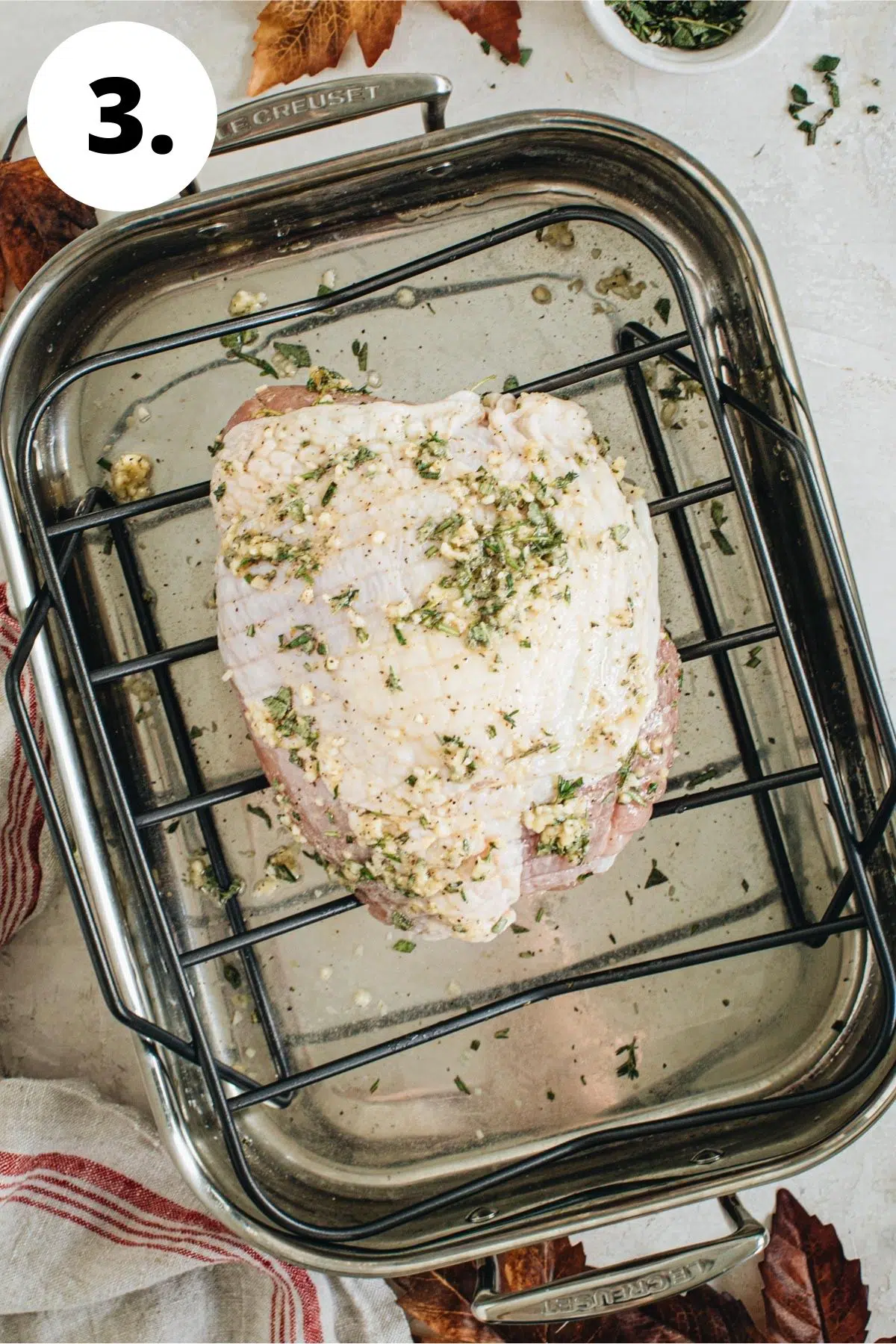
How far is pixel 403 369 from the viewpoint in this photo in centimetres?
183

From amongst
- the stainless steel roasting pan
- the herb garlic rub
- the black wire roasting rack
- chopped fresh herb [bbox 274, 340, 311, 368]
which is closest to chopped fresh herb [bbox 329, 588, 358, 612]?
the herb garlic rub

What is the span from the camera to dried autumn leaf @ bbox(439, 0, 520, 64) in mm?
1869

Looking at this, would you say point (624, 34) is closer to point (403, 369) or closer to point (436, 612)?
point (403, 369)

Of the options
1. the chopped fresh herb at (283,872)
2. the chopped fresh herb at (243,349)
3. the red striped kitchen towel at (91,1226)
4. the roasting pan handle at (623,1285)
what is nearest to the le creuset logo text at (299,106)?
the chopped fresh herb at (243,349)

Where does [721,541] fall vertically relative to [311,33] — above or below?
below

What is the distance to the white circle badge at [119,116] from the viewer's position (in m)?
1.80

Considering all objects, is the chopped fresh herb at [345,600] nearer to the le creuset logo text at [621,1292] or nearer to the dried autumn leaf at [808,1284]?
the le creuset logo text at [621,1292]

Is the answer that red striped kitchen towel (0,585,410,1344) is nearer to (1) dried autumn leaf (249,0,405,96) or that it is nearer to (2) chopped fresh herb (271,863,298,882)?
(2) chopped fresh herb (271,863,298,882)

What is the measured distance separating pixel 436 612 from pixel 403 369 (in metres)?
0.64

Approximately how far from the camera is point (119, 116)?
1.84m

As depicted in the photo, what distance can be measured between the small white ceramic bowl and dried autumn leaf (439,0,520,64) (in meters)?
0.13

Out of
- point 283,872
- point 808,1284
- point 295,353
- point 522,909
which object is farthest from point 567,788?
point 808,1284

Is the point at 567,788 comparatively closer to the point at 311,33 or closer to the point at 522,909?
the point at 522,909

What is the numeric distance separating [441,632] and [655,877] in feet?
2.36
